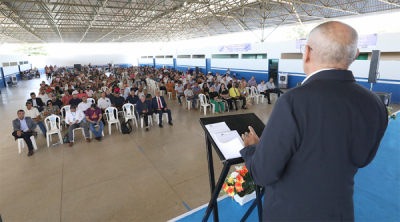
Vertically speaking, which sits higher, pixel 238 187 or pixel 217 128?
pixel 217 128

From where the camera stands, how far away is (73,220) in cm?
272

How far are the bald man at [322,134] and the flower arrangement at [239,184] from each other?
1.48 metres

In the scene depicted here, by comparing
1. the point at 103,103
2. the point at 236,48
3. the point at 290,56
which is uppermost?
the point at 236,48

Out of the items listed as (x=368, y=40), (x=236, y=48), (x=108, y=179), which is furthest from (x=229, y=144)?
(x=236, y=48)

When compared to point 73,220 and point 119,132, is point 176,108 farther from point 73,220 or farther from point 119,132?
point 73,220

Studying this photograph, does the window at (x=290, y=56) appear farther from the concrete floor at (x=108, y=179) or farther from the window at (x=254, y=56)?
the concrete floor at (x=108, y=179)

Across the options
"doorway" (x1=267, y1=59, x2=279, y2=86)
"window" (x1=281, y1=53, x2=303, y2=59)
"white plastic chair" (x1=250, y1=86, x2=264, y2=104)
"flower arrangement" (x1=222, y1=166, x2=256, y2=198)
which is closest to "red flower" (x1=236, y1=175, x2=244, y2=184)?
"flower arrangement" (x1=222, y1=166, x2=256, y2=198)

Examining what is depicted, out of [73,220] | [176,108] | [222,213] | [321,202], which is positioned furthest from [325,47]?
[176,108]

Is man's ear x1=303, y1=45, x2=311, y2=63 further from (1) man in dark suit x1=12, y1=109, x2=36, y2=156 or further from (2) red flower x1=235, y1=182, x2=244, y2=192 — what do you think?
(1) man in dark suit x1=12, y1=109, x2=36, y2=156

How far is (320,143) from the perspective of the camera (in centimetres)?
79

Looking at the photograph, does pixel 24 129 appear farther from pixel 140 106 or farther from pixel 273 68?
pixel 273 68

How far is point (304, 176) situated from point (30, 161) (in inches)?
213

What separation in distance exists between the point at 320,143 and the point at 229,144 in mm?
639

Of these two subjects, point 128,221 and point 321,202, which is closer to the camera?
point 321,202
